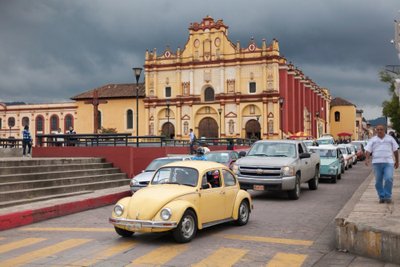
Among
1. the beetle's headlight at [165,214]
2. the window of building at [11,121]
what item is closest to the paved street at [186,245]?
the beetle's headlight at [165,214]

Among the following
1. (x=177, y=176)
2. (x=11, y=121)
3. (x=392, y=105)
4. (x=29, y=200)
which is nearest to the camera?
(x=177, y=176)

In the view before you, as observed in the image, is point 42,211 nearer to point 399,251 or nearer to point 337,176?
point 399,251

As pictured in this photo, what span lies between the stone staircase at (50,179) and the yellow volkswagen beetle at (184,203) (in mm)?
5445

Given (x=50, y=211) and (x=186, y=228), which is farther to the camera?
(x=50, y=211)

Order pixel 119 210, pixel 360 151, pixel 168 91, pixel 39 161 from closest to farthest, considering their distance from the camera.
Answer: pixel 119 210 → pixel 39 161 → pixel 360 151 → pixel 168 91

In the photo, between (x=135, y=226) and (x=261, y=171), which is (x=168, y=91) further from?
(x=135, y=226)

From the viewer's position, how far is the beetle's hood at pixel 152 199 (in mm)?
9172

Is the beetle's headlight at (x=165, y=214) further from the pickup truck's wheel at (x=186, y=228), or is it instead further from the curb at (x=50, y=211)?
the curb at (x=50, y=211)

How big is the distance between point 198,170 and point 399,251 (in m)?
4.17

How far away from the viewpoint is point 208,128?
2992 inches

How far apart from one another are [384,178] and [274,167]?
14.7 ft

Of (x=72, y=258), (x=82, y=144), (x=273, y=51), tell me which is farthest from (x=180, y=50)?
(x=72, y=258)

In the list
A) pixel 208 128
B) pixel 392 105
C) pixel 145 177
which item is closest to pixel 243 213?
pixel 145 177

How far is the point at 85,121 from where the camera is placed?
274ft
